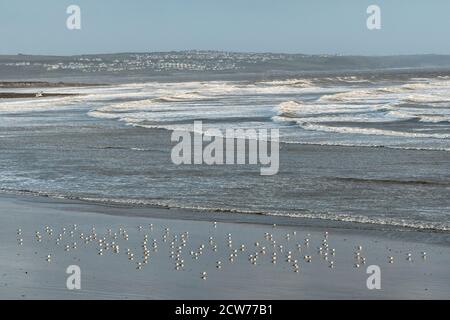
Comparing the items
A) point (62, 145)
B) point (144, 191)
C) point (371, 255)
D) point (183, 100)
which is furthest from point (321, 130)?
point (183, 100)

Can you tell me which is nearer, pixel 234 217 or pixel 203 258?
pixel 203 258

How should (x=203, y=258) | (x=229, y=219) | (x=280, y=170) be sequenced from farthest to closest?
(x=280, y=170), (x=229, y=219), (x=203, y=258)

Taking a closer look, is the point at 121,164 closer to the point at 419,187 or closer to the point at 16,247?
the point at 419,187

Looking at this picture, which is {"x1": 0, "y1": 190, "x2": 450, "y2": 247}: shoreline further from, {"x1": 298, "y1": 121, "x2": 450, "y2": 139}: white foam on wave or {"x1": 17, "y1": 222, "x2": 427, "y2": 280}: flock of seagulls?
{"x1": 298, "y1": 121, "x2": 450, "y2": 139}: white foam on wave

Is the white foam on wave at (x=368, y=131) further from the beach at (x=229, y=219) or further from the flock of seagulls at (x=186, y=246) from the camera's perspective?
the flock of seagulls at (x=186, y=246)

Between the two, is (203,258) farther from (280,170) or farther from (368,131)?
(368,131)
